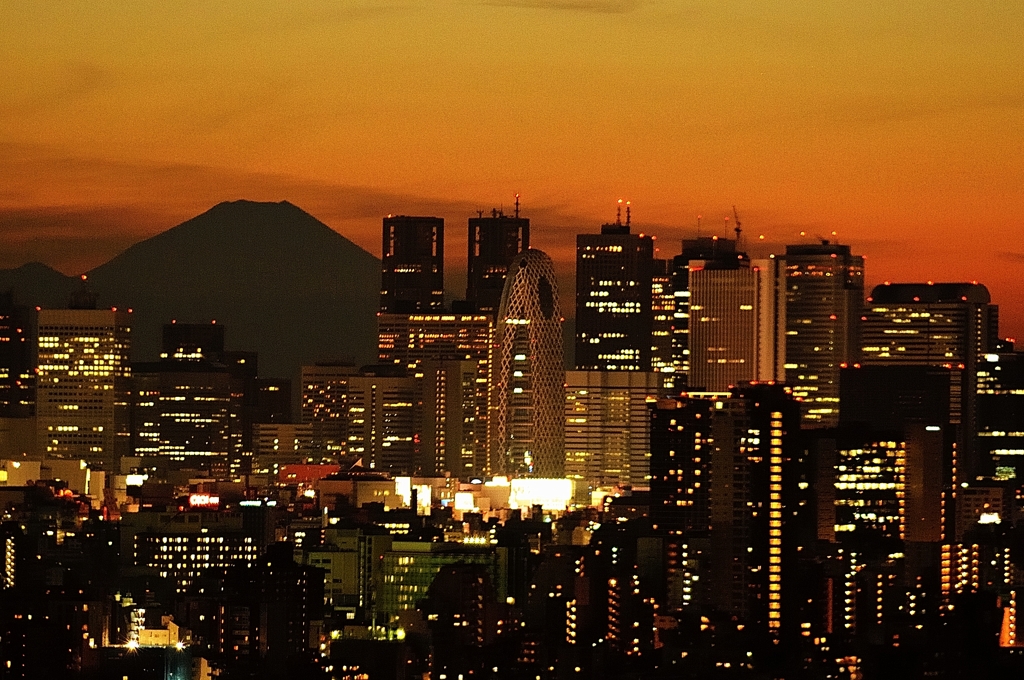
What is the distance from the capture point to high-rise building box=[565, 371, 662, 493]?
106562 mm

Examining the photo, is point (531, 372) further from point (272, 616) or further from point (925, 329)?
point (272, 616)

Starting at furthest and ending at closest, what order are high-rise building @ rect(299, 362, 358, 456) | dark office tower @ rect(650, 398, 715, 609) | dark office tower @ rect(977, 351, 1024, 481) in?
high-rise building @ rect(299, 362, 358, 456), dark office tower @ rect(977, 351, 1024, 481), dark office tower @ rect(650, 398, 715, 609)

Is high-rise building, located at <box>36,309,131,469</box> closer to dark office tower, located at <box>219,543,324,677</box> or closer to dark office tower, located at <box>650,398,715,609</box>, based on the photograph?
dark office tower, located at <box>650,398,715,609</box>

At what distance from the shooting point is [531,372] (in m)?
106

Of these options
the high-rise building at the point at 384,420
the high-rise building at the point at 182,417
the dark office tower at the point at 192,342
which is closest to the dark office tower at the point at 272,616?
the high-rise building at the point at 384,420

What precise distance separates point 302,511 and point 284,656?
93.5 feet

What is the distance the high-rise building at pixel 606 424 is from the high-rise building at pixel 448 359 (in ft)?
9.32

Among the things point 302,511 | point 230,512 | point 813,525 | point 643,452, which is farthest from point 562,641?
point 643,452

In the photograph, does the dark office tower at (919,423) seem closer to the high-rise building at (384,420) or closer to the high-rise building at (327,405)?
the high-rise building at (384,420)

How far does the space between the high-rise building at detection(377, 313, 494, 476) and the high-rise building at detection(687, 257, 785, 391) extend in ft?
23.2

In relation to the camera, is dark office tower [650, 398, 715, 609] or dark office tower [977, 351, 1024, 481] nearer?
dark office tower [650, 398, 715, 609]

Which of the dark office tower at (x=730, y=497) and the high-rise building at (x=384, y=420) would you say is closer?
the dark office tower at (x=730, y=497)

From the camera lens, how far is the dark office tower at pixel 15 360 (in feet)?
375

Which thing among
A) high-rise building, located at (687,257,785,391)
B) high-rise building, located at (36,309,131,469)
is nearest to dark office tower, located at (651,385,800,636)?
high-rise building, located at (687,257,785,391)
